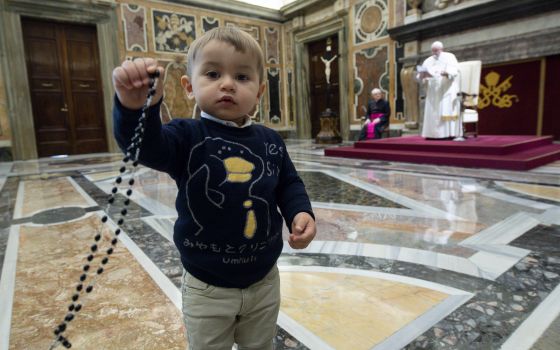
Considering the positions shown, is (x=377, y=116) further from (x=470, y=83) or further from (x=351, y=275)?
(x=351, y=275)

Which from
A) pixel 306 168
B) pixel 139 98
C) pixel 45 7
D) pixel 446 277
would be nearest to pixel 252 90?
pixel 139 98

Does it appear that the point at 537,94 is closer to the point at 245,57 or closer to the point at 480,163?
the point at 480,163

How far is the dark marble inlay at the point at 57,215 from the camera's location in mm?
2469

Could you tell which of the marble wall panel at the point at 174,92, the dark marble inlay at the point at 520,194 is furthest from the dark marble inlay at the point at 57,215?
the marble wall panel at the point at 174,92

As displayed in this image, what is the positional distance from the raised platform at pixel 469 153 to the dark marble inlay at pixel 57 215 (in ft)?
12.5

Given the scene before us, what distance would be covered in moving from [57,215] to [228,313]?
2.38m

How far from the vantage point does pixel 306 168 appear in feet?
15.5

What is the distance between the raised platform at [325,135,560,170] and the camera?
3982 millimetres

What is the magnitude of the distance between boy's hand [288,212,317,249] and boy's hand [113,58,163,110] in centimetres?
38

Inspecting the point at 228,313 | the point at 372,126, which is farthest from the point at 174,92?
the point at 228,313

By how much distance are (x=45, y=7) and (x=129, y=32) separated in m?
1.58

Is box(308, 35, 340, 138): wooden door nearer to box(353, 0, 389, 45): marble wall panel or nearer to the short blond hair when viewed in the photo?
box(353, 0, 389, 45): marble wall panel

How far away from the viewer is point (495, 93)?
693 centimetres

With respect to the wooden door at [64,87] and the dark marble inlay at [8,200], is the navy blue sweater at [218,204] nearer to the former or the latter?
the dark marble inlay at [8,200]
